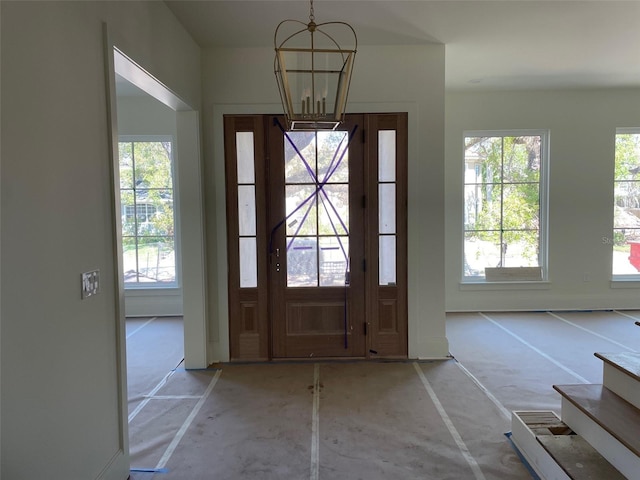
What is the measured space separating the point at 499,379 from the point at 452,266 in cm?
224

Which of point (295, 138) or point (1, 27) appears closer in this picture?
point (1, 27)

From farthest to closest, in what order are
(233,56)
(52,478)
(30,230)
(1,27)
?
(233,56), (52,478), (30,230), (1,27)

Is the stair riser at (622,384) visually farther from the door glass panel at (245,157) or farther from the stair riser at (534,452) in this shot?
the door glass panel at (245,157)

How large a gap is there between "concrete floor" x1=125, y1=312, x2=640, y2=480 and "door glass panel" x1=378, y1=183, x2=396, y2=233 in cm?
131

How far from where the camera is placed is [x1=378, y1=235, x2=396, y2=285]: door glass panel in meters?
3.79

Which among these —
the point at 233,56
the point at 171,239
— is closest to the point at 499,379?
the point at 233,56

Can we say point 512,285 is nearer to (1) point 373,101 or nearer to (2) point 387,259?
(2) point 387,259

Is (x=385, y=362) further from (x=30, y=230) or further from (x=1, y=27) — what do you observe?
(x=1, y=27)

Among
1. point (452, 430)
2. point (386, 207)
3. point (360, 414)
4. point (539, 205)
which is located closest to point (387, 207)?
point (386, 207)

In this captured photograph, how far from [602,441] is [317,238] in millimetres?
2540

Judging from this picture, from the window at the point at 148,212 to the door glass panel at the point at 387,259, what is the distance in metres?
3.16

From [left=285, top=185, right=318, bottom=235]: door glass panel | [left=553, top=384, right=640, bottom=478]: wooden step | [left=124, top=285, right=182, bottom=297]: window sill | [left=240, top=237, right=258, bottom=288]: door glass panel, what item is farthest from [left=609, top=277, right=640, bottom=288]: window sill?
[left=124, top=285, right=182, bottom=297]: window sill

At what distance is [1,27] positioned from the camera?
1.33m

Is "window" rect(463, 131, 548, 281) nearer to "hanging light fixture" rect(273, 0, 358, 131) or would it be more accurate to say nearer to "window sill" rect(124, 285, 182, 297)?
"hanging light fixture" rect(273, 0, 358, 131)
